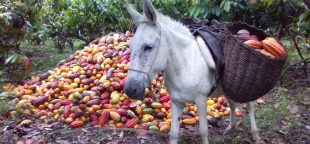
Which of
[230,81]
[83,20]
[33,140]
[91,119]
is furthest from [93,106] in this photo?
[83,20]

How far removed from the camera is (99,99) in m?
4.84

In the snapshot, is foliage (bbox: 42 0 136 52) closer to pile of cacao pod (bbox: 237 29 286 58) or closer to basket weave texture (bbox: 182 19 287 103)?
basket weave texture (bbox: 182 19 287 103)

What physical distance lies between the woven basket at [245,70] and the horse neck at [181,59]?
0.25 m

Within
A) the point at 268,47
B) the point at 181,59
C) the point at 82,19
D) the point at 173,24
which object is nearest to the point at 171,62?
the point at 181,59

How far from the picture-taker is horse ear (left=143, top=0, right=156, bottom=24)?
111 inches

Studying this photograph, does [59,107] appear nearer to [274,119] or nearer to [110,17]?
[274,119]

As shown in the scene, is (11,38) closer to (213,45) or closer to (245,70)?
(213,45)

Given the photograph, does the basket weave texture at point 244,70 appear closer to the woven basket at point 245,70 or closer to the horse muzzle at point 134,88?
the woven basket at point 245,70

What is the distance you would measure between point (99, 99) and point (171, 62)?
1.80 meters

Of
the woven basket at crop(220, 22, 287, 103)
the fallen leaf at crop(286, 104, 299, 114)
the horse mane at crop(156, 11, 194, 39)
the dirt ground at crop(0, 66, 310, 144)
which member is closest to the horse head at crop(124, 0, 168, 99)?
the horse mane at crop(156, 11, 194, 39)

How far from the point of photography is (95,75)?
17.6 ft

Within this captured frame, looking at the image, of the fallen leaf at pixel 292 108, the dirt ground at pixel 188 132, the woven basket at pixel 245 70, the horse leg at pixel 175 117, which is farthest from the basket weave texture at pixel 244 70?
the fallen leaf at pixel 292 108

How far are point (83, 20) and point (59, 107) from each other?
14.2 feet

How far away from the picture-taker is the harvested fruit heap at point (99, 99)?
452cm
